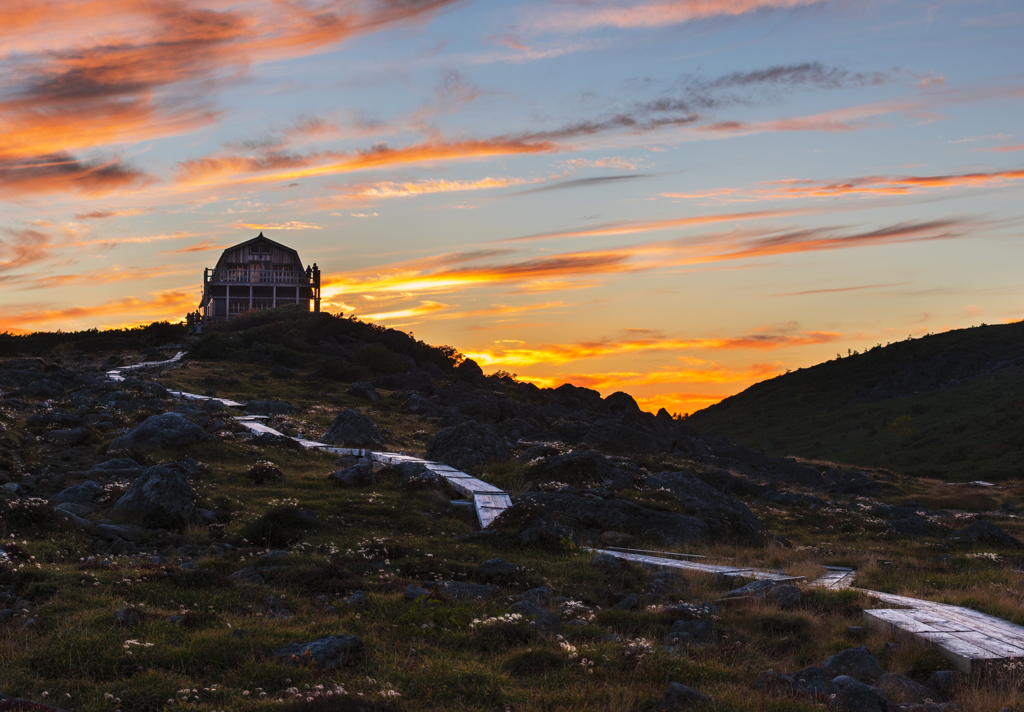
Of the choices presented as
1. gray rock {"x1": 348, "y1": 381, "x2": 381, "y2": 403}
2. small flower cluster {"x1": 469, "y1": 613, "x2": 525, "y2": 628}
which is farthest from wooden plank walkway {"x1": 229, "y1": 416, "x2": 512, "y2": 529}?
gray rock {"x1": 348, "y1": 381, "x2": 381, "y2": 403}

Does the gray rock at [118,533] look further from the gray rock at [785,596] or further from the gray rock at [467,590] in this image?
the gray rock at [785,596]

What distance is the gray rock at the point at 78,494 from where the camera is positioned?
16.8 metres

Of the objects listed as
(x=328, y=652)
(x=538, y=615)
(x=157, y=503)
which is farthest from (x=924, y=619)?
(x=157, y=503)

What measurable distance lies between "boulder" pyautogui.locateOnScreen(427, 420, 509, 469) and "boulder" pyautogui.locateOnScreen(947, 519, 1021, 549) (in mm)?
14682

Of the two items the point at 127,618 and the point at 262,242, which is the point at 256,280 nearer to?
the point at 262,242

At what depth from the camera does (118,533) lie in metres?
14.7

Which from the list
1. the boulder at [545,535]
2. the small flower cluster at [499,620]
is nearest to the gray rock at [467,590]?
the small flower cluster at [499,620]

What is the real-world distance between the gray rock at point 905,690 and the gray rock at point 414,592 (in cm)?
617

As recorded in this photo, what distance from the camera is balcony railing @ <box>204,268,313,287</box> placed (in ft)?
291

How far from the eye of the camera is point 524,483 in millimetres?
23062

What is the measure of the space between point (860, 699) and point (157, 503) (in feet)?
43.7

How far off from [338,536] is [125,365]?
48.7 meters

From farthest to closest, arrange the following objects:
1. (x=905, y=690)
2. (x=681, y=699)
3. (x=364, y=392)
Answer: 1. (x=364, y=392)
2. (x=905, y=690)
3. (x=681, y=699)

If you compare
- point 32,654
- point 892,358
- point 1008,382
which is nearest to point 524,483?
point 32,654
